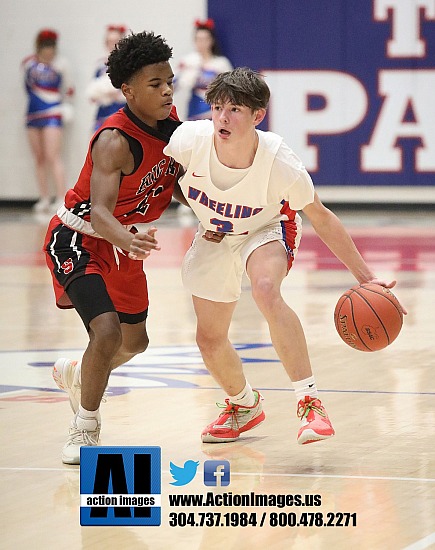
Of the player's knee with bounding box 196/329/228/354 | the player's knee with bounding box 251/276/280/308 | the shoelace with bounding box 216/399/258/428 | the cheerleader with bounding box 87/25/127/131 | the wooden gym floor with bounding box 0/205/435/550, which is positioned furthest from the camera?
the cheerleader with bounding box 87/25/127/131

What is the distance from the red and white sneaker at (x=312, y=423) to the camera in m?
4.72

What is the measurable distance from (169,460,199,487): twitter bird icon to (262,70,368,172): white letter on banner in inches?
498

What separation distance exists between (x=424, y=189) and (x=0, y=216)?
5941 mm

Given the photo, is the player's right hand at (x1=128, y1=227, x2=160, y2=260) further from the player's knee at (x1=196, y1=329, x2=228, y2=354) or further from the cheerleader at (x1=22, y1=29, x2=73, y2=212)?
the cheerleader at (x1=22, y1=29, x2=73, y2=212)

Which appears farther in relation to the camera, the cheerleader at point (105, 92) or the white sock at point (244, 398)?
the cheerleader at point (105, 92)

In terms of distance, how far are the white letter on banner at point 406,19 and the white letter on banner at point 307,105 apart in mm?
809

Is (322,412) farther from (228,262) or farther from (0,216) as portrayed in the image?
(0,216)

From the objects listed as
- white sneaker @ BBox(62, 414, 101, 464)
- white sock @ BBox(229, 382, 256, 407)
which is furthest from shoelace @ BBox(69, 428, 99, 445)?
white sock @ BBox(229, 382, 256, 407)

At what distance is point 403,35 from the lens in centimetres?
1681

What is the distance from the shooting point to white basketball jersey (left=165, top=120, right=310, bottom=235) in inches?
194

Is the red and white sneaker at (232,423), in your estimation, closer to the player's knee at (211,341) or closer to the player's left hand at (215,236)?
the player's knee at (211,341)

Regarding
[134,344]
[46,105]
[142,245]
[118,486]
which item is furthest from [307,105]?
[118,486]

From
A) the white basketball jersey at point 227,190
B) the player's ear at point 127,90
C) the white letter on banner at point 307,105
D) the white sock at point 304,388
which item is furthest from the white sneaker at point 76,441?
the white letter on banner at point 307,105

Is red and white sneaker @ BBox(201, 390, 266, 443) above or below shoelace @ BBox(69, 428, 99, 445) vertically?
above
